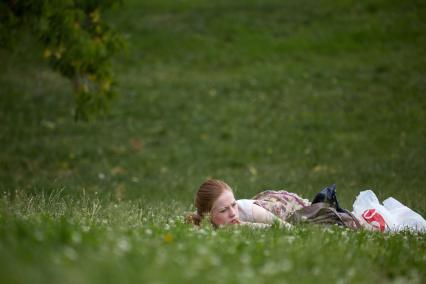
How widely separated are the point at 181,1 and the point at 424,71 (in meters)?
14.3

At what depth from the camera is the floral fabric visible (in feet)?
26.1

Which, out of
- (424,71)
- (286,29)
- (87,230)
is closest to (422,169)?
(424,71)

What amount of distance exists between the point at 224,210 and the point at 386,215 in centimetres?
226

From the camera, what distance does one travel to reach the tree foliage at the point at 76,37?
11.0m

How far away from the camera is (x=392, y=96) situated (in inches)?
750

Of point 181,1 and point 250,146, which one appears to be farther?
point 181,1

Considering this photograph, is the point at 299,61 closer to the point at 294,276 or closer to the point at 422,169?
the point at 422,169

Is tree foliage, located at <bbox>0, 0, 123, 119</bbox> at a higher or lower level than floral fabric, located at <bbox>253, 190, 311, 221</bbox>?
higher

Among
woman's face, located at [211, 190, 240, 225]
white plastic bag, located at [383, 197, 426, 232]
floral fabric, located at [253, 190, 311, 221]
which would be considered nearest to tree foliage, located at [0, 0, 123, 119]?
floral fabric, located at [253, 190, 311, 221]

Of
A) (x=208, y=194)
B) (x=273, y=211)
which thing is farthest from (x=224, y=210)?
(x=273, y=211)

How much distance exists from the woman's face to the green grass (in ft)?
1.70

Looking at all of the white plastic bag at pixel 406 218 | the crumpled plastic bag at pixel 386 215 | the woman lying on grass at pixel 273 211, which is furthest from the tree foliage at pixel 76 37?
the white plastic bag at pixel 406 218

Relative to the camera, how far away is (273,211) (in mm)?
7973

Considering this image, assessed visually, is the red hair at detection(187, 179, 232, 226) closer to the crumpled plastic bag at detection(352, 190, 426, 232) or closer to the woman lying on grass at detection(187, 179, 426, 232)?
the woman lying on grass at detection(187, 179, 426, 232)
